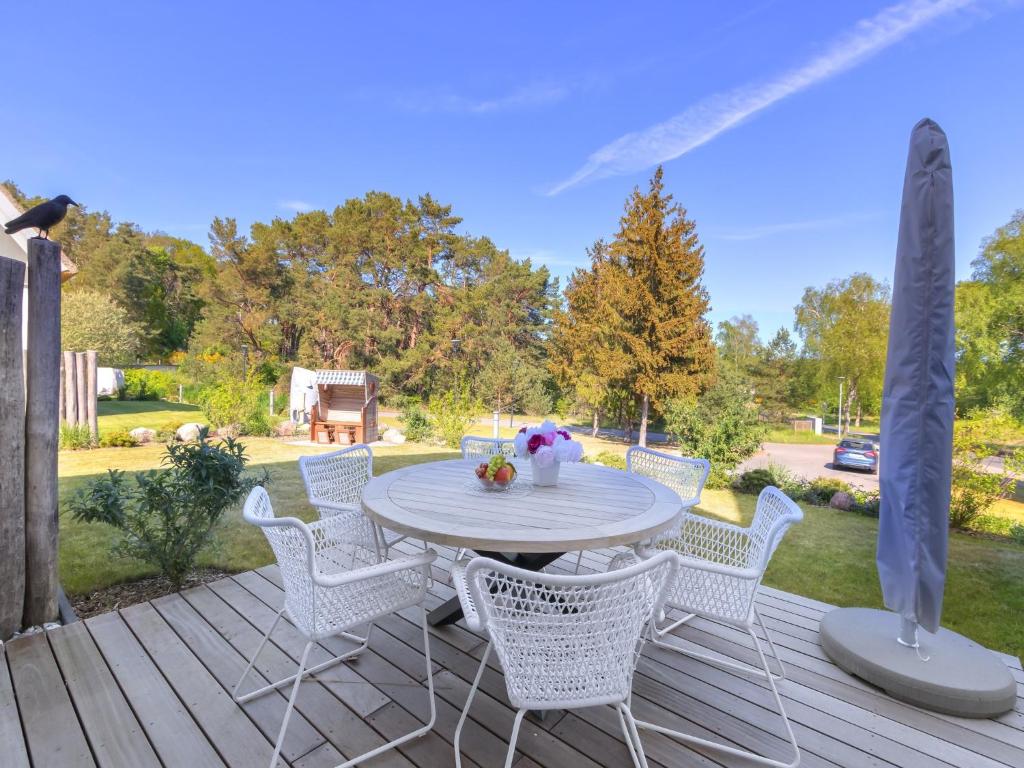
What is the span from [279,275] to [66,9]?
14967 mm

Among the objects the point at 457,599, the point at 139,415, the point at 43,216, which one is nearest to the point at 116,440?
the point at 139,415

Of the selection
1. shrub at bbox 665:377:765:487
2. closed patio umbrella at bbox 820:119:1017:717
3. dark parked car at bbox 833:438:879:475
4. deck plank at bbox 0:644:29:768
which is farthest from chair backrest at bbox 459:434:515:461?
dark parked car at bbox 833:438:879:475

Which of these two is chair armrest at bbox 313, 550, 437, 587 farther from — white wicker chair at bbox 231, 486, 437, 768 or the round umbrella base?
the round umbrella base

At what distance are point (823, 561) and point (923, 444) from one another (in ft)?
9.35

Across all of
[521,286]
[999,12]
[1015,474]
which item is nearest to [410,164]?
[521,286]

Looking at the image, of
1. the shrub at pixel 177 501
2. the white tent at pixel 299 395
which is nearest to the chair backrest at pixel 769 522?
the shrub at pixel 177 501

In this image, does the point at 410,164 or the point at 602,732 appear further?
the point at 410,164

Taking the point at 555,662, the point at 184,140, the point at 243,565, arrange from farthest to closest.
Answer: the point at 184,140, the point at 243,565, the point at 555,662

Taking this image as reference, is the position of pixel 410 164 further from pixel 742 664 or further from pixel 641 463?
pixel 742 664

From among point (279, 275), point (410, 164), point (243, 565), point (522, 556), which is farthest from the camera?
point (279, 275)

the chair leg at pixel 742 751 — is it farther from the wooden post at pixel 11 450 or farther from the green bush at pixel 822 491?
the green bush at pixel 822 491

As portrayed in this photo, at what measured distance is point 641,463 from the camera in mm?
3002

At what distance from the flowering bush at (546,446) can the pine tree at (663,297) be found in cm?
1151

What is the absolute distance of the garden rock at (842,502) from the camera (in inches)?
225
